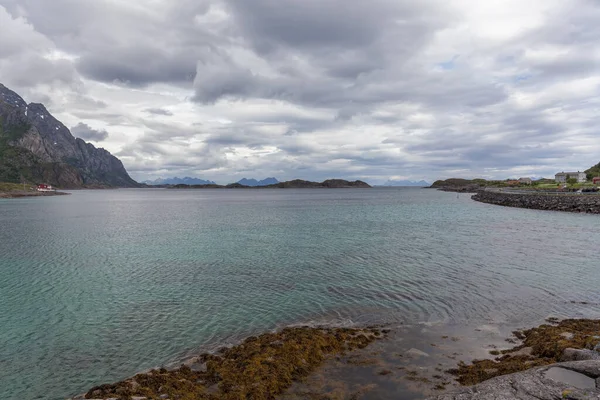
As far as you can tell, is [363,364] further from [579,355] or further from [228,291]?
[228,291]

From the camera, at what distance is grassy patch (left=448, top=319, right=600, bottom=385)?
13891mm

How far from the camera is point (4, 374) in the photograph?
49.1 feet

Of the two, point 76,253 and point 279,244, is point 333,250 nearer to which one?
point 279,244

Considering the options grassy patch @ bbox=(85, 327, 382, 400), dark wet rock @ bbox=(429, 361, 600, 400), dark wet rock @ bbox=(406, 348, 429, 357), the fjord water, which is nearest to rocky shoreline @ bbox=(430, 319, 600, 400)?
dark wet rock @ bbox=(429, 361, 600, 400)

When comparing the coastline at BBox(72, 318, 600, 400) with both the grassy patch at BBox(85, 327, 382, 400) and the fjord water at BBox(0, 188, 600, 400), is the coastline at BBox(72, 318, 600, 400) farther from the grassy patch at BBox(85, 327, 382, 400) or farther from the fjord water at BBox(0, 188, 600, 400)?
the fjord water at BBox(0, 188, 600, 400)

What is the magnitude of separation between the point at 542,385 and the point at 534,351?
16.6 ft

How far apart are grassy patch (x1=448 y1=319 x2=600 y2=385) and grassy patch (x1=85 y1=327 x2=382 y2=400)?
509cm

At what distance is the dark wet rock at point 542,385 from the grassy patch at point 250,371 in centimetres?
591

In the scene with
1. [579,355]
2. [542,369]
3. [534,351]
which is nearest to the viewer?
[542,369]

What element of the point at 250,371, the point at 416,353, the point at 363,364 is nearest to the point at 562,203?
the point at 416,353

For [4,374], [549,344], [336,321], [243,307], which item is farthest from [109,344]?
[549,344]

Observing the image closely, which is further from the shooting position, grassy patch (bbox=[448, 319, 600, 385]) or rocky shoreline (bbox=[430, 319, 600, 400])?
grassy patch (bbox=[448, 319, 600, 385])

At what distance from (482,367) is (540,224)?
2550 inches

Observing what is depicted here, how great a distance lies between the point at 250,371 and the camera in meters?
14.4
